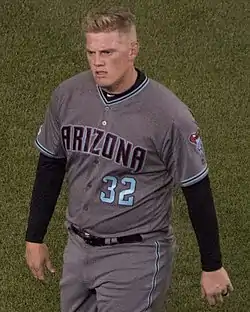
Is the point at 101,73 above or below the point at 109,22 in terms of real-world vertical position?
below

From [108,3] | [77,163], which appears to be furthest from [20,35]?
[77,163]

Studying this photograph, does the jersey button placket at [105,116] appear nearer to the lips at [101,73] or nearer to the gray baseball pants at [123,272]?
the lips at [101,73]

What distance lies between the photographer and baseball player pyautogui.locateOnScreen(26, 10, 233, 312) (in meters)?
3.94

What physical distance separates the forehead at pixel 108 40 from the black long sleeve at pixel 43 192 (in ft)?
2.03

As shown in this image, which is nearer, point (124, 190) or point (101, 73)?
point (101, 73)

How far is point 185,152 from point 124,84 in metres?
0.39

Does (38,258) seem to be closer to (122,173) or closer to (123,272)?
(123,272)

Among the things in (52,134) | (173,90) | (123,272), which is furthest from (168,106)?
(173,90)

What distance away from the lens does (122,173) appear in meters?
4.04

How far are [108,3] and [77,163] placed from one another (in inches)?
202

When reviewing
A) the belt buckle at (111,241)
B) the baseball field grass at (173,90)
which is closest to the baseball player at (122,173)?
the belt buckle at (111,241)

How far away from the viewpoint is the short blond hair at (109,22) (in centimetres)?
391

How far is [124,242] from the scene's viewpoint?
412 centimetres

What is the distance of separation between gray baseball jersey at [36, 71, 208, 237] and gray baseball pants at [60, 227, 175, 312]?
8cm
